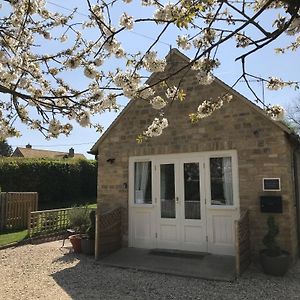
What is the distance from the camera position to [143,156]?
32.4 ft

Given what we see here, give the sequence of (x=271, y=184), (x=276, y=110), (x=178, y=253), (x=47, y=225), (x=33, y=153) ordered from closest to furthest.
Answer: (x=276, y=110), (x=271, y=184), (x=178, y=253), (x=47, y=225), (x=33, y=153)

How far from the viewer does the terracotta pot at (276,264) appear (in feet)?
23.1

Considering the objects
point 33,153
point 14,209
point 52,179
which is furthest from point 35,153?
point 14,209

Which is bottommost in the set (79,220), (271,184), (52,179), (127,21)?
(79,220)

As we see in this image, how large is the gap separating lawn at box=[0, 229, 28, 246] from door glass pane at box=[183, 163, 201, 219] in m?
5.83

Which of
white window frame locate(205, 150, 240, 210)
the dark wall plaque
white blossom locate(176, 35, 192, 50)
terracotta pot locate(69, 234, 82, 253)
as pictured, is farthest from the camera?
terracotta pot locate(69, 234, 82, 253)

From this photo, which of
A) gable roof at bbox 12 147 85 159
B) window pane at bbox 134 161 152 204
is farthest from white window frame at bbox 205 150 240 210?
gable roof at bbox 12 147 85 159

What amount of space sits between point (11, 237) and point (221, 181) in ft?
24.8

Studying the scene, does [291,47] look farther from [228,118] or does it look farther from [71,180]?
[71,180]

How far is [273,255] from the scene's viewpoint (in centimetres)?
725

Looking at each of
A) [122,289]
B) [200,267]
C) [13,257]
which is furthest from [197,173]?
[13,257]

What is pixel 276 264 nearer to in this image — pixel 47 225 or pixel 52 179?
pixel 47 225

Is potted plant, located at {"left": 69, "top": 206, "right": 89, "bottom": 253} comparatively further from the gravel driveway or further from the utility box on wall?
the utility box on wall

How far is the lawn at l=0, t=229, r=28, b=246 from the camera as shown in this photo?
11.1 metres
